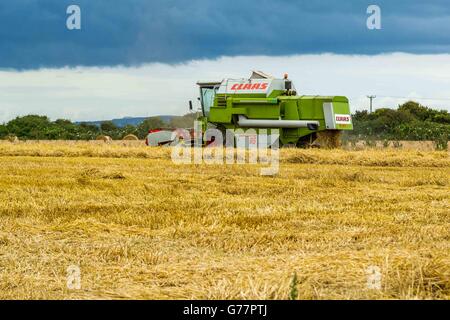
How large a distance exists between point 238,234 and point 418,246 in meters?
1.67

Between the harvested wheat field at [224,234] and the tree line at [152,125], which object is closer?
the harvested wheat field at [224,234]

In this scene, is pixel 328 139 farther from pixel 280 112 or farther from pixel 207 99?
pixel 207 99

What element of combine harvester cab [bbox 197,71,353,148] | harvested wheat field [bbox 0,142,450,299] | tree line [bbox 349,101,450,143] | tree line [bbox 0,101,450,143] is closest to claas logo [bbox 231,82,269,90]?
combine harvester cab [bbox 197,71,353,148]

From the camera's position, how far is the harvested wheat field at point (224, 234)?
194 inches

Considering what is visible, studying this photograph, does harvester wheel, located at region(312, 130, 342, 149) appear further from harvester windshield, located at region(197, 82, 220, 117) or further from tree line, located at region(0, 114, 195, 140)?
tree line, located at region(0, 114, 195, 140)

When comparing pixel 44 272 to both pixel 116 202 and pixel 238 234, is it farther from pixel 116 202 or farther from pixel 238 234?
pixel 116 202

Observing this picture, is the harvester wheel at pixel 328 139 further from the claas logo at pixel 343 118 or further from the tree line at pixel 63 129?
the tree line at pixel 63 129

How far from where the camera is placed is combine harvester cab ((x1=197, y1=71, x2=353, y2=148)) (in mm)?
24156

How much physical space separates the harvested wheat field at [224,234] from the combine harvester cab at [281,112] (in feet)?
31.6

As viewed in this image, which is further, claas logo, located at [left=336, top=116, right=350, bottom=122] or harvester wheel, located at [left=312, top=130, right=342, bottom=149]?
harvester wheel, located at [left=312, top=130, right=342, bottom=149]

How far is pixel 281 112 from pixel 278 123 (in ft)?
1.39

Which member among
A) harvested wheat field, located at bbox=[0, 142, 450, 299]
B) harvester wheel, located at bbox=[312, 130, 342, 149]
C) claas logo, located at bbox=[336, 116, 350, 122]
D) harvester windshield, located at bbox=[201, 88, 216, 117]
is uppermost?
harvester windshield, located at bbox=[201, 88, 216, 117]

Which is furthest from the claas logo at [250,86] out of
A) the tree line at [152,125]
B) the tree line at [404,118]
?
the tree line at [404,118]
